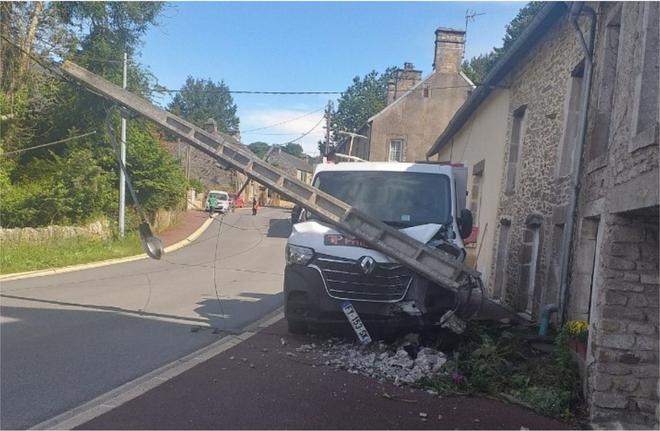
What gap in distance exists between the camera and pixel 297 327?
7676mm

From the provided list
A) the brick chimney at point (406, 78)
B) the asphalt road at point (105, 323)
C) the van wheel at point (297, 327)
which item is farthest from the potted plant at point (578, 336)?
the brick chimney at point (406, 78)

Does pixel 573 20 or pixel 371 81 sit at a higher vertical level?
pixel 371 81

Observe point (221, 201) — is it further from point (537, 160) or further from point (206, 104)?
point (206, 104)

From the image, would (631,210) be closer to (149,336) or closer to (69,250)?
(149,336)

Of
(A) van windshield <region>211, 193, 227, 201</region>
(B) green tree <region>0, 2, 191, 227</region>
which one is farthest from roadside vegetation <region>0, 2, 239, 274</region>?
(A) van windshield <region>211, 193, 227, 201</region>

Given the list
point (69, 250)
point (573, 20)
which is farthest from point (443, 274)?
point (69, 250)

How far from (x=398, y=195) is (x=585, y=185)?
2674 millimetres

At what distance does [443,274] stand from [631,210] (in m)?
2.36

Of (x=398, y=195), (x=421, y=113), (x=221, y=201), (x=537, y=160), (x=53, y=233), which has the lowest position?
(x=53, y=233)

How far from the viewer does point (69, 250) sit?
19812mm

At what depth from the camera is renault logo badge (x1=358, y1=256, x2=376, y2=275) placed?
21.7ft

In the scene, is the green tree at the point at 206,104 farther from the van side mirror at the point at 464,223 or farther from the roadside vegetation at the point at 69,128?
the van side mirror at the point at 464,223

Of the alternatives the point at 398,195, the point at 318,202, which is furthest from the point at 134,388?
the point at 398,195

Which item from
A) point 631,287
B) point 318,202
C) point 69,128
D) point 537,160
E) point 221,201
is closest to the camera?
point 631,287
